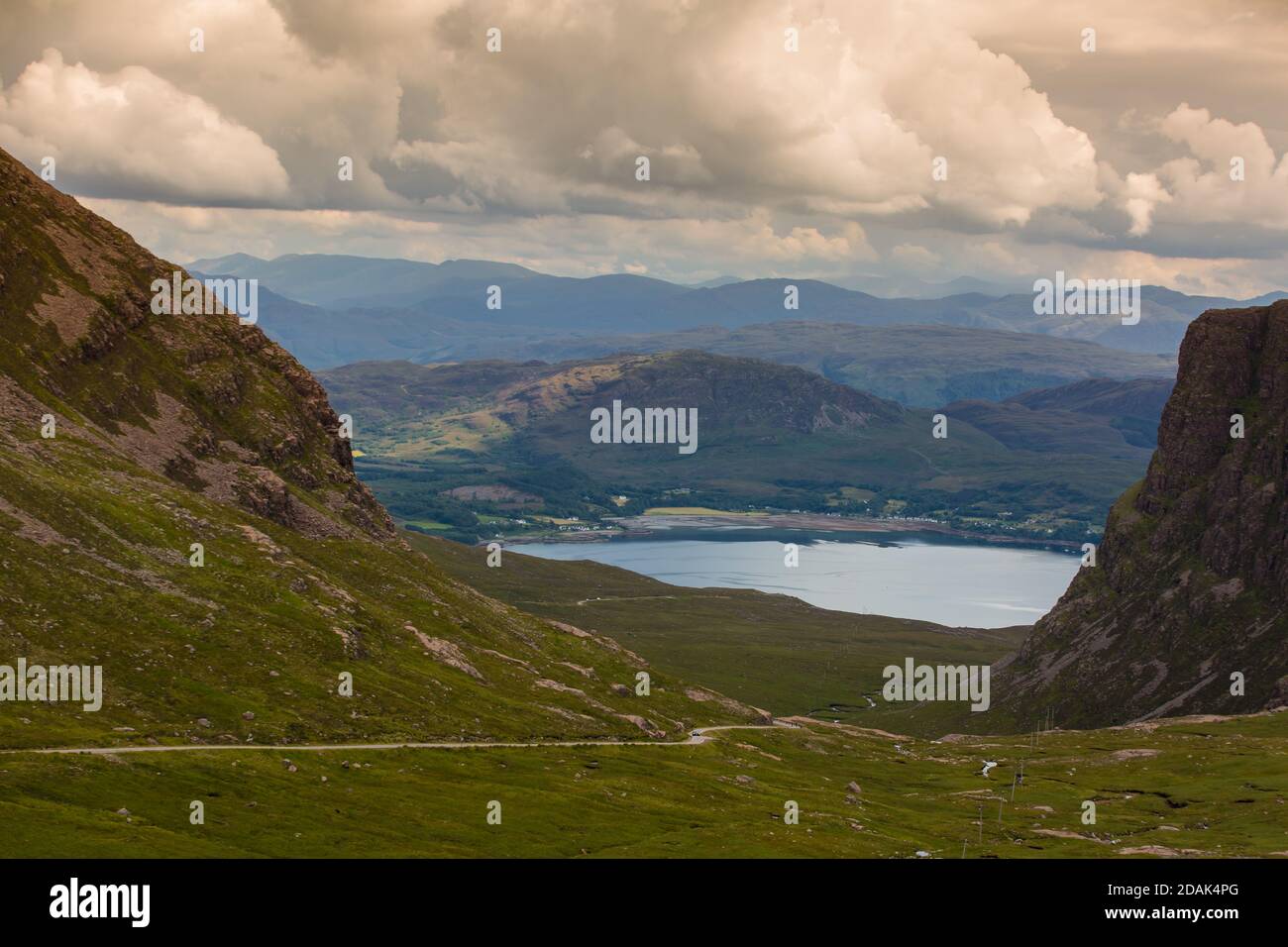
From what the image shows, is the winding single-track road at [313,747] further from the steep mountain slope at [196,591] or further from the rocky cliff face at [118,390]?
the rocky cliff face at [118,390]

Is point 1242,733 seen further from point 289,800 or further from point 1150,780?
point 289,800

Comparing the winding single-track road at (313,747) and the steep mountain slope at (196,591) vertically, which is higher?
the steep mountain slope at (196,591)

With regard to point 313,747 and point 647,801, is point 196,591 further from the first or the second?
point 647,801

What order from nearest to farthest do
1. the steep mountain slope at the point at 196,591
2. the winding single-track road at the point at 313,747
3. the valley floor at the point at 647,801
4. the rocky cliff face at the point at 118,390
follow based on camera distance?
the valley floor at the point at 647,801
the winding single-track road at the point at 313,747
the steep mountain slope at the point at 196,591
the rocky cliff face at the point at 118,390

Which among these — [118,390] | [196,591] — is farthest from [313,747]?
[118,390]

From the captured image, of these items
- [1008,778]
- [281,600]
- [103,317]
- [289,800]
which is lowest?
[1008,778]

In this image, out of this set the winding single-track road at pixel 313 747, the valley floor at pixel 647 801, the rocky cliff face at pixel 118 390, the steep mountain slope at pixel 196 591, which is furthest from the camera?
the rocky cliff face at pixel 118 390

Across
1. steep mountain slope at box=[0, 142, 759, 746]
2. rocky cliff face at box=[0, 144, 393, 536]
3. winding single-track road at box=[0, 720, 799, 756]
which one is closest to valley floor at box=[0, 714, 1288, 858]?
winding single-track road at box=[0, 720, 799, 756]

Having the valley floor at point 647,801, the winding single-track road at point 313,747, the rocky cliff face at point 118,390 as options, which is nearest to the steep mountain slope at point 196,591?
the rocky cliff face at point 118,390
